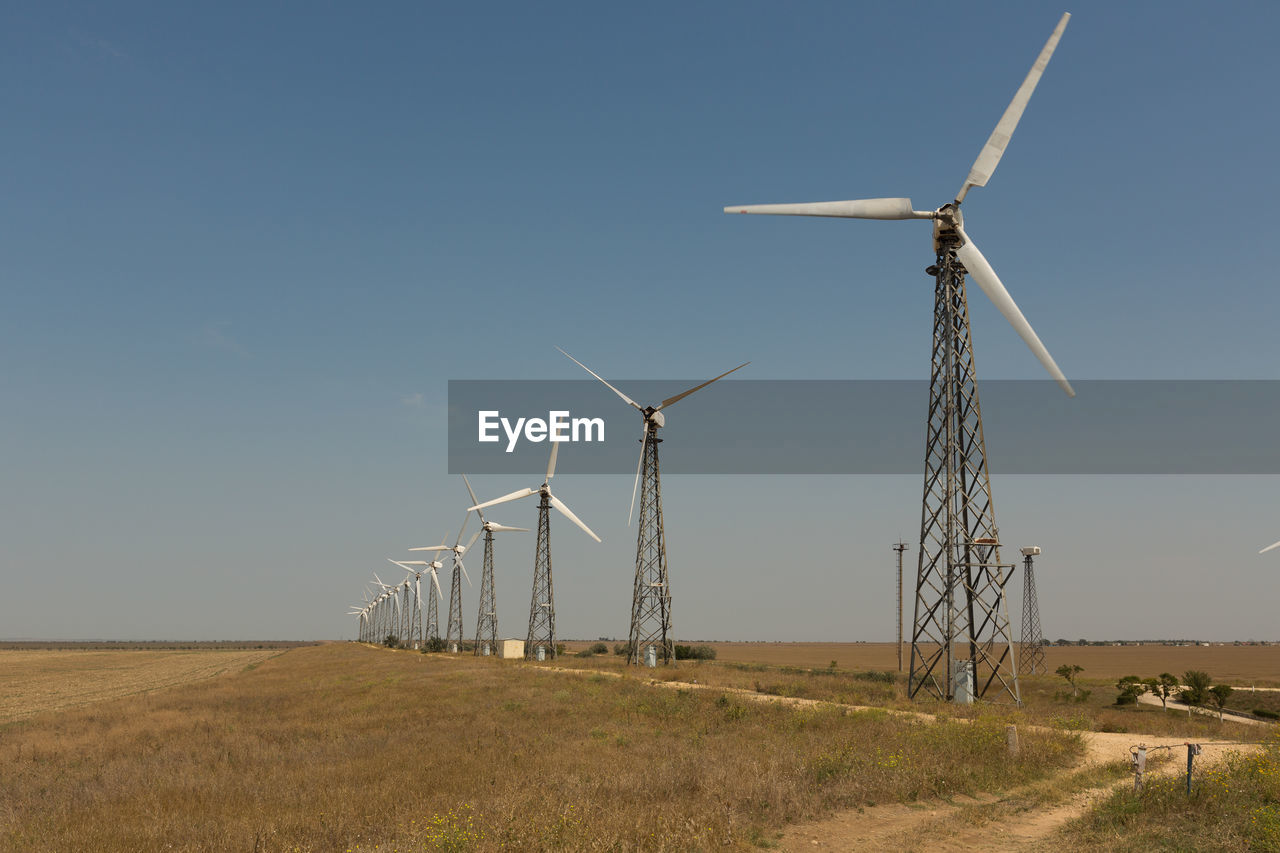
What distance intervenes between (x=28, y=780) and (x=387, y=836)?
15.2 metres

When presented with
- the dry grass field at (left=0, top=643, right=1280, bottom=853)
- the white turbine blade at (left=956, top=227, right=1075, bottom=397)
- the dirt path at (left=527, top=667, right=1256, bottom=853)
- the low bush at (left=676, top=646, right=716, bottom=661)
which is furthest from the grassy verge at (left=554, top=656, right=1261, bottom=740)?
the low bush at (left=676, top=646, right=716, bottom=661)

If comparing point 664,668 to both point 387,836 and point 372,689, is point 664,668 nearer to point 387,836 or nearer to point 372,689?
point 372,689

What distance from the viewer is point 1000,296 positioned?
1235 inches

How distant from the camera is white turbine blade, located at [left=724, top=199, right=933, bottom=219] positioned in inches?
1260

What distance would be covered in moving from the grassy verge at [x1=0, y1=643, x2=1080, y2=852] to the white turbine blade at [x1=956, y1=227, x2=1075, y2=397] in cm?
1525

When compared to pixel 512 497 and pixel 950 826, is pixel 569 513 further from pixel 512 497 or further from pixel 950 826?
pixel 950 826

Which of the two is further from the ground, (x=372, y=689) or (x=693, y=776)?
(x=693, y=776)

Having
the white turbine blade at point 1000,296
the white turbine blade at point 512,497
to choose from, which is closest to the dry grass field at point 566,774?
the white turbine blade at point 1000,296

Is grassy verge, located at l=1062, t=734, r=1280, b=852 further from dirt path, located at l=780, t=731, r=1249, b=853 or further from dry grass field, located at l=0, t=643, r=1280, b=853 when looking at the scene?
dirt path, located at l=780, t=731, r=1249, b=853

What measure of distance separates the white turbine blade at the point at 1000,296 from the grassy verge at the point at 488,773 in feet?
50.0

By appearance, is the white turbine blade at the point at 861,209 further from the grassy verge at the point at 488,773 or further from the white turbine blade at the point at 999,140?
the grassy verge at the point at 488,773

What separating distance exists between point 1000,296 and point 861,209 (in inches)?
270

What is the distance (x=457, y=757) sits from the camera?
2134 centimetres

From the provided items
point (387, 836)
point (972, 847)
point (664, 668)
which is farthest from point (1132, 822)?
point (664, 668)
